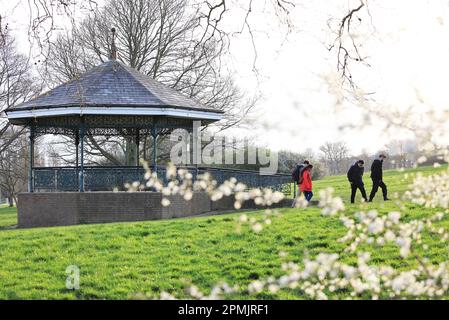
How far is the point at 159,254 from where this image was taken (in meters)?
12.0

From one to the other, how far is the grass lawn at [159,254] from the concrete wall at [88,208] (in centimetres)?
368

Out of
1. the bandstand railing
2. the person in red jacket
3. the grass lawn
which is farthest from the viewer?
the bandstand railing

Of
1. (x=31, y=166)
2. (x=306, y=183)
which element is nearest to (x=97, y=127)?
(x=31, y=166)

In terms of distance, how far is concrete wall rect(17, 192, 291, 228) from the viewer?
1872 cm

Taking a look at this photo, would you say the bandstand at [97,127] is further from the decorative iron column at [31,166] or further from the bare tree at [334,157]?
the bare tree at [334,157]

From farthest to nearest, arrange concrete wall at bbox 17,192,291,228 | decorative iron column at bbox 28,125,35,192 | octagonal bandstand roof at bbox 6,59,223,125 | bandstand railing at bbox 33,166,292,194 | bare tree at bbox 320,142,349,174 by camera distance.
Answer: bare tree at bbox 320,142,349,174
decorative iron column at bbox 28,125,35,192
bandstand railing at bbox 33,166,292,194
octagonal bandstand roof at bbox 6,59,223,125
concrete wall at bbox 17,192,291,228

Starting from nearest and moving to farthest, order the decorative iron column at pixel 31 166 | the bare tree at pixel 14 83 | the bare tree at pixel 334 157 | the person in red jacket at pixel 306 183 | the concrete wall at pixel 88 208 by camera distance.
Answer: the person in red jacket at pixel 306 183, the concrete wall at pixel 88 208, the decorative iron column at pixel 31 166, the bare tree at pixel 14 83, the bare tree at pixel 334 157

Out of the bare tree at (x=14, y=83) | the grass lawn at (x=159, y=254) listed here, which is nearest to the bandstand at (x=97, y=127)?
the grass lawn at (x=159, y=254)

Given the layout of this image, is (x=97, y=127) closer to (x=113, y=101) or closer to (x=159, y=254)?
(x=113, y=101)

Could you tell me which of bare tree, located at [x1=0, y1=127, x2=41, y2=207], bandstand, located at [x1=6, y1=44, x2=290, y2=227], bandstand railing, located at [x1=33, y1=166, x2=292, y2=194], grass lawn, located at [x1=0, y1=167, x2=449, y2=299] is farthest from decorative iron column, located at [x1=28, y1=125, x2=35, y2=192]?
bare tree, located at [x1=0, y1=127, x2=41, y2=207]

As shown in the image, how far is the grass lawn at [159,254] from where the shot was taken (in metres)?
10.4

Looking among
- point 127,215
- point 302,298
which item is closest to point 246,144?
point 127,215

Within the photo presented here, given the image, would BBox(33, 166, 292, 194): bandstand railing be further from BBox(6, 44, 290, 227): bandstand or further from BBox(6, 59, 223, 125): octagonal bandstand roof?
BBox(6, 59, 223, 125): octagonal bandstand roof

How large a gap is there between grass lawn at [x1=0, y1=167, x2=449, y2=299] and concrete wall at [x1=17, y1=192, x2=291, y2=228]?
368cm
